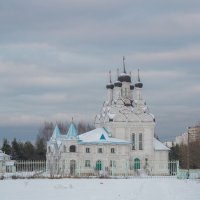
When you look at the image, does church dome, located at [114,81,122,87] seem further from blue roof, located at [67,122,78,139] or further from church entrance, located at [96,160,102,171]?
church entrance, located at [96,160,102,171]

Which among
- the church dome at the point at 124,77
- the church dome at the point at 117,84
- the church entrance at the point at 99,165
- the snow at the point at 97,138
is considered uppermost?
the church dome at the point at 124,77

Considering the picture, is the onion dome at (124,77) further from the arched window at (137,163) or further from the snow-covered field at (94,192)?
the snow-covered field at (94,192)

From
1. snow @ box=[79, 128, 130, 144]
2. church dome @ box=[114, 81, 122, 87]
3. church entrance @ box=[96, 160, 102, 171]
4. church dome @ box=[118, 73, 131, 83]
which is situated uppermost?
church dome @ box=[118, 73, 131, 83]

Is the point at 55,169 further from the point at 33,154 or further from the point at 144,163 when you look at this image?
the point at 33,154

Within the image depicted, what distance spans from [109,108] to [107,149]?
258 inches

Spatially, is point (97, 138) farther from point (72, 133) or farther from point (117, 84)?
point (117, 84)

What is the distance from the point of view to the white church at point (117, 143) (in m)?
56.7

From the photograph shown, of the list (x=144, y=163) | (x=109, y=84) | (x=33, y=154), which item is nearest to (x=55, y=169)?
(x=144, y=163)

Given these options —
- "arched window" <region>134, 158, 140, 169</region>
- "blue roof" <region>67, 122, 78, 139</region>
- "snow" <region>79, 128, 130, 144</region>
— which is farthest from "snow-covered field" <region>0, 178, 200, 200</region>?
"arched window" <region>134, 158, 140, 169</region>

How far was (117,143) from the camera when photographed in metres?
59.0

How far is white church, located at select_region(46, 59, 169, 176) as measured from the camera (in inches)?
2232

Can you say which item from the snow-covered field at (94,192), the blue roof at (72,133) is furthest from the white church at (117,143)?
the snow-covered field at (94,192)

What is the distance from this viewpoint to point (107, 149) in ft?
192

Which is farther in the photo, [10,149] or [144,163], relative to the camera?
[10,149]
